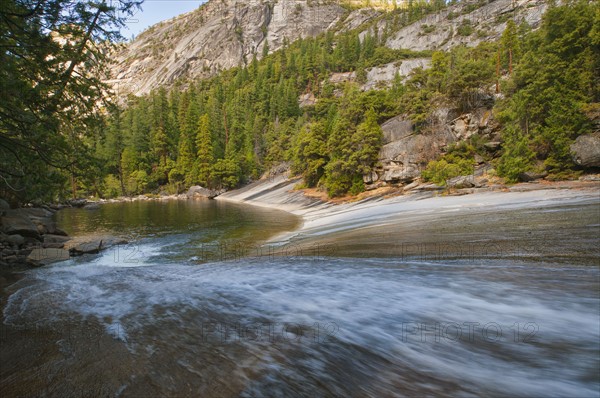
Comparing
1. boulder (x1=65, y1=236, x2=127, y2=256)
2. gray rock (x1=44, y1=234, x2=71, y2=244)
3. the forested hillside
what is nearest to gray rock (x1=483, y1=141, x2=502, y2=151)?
the forested hillside

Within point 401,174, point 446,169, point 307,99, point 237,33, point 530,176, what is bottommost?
point 530,176

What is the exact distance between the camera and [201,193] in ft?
168

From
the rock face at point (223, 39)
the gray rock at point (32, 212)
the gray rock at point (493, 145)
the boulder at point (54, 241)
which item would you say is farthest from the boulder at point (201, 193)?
the rock face at point (223, 39)

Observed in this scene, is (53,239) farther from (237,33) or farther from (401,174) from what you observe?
(237,33)

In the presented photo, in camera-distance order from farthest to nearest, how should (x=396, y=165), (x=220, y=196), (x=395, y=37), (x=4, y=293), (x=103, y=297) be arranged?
1. (x=395, y=37)
2. (x=220, y=196)
3. (x=396, y=165)
4. (x=4, y=293)
5. (x=103, y=297)

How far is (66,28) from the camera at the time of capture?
6.64m

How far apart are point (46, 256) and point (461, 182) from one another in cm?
2114

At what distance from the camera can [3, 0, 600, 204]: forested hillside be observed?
15.9m

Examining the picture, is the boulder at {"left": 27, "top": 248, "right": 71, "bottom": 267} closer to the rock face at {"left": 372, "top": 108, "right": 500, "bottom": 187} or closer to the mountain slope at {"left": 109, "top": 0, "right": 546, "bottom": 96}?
the rock face at {"left": 372, "top": 108, "right": 500, "bottom": 187}

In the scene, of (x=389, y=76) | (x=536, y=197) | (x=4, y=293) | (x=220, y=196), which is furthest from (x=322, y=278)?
(x=389, y=76)

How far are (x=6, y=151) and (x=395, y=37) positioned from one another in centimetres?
10794

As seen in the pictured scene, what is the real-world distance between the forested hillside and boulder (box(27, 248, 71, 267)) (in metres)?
1.98

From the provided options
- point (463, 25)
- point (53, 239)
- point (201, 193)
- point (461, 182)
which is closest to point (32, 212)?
point (53, 239)

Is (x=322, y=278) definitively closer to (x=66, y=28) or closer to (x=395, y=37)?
(x=66, y=28)
